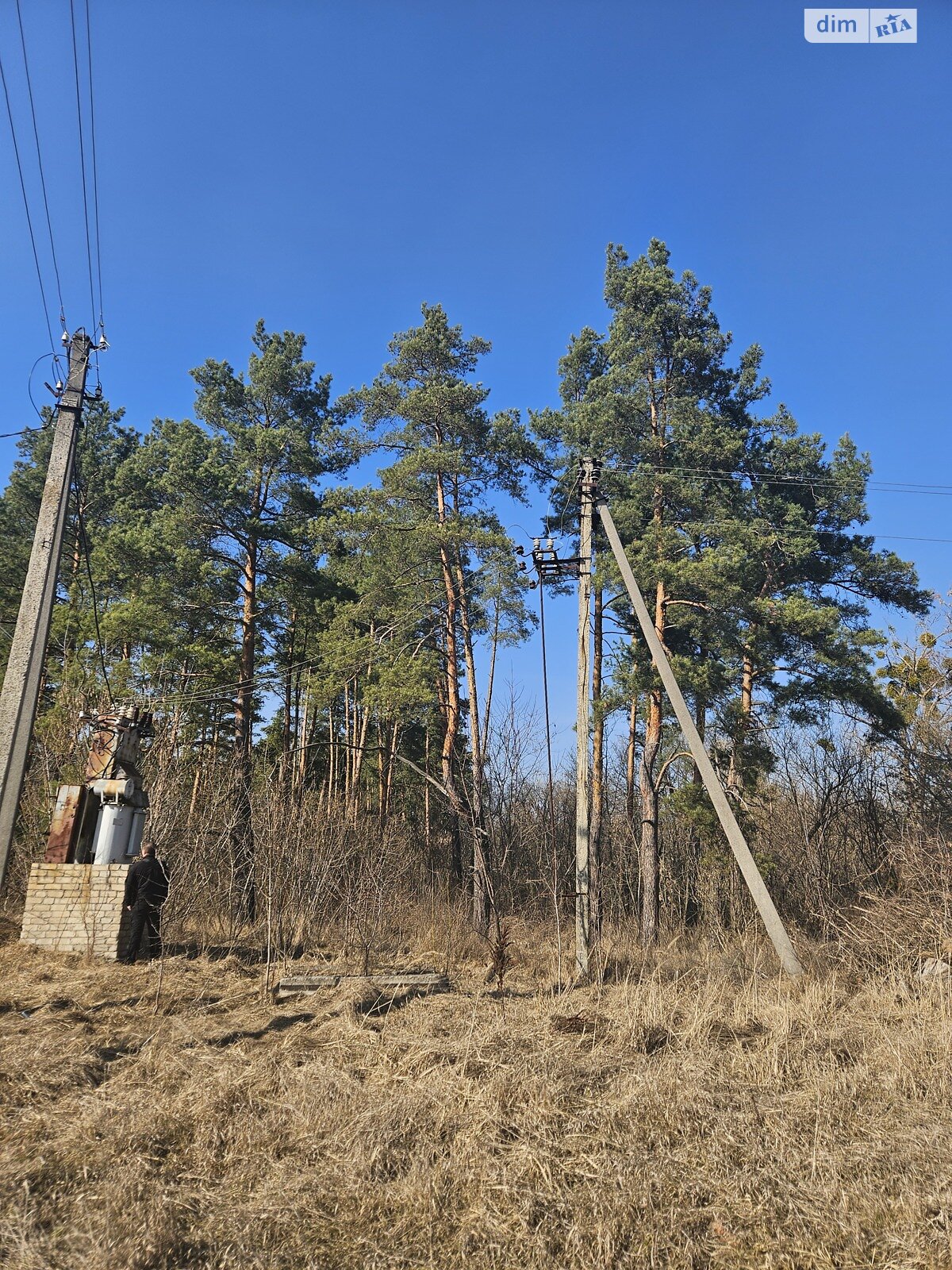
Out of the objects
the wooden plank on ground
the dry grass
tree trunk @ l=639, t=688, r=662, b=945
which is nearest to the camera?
the dry grass

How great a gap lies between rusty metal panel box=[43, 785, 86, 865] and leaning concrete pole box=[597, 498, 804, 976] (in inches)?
339

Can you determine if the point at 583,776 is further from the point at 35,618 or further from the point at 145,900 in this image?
the point at 35,618

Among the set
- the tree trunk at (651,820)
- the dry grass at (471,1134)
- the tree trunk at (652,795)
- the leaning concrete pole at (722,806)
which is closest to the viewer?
the dry grass at (471,1134)

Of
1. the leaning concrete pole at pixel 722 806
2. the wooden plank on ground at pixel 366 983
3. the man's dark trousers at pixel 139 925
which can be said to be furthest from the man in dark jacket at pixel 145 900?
the leaning concrete pole at pixel 722 806

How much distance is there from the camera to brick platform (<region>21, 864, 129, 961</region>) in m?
10.7

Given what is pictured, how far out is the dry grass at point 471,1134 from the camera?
12.9ft

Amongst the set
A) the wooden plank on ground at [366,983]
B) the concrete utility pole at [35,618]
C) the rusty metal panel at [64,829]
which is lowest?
the wooden plank on ground at [366,983]

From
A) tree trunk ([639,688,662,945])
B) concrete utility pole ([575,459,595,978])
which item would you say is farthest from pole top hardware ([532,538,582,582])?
tree trunk ([639,688,662,945])

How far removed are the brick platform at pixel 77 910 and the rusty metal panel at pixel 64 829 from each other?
138mm

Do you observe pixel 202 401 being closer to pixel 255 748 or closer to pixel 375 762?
pixel 255 748

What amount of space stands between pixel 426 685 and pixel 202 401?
34.3 feet

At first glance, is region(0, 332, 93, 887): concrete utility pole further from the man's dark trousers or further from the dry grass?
the man's dark trousers

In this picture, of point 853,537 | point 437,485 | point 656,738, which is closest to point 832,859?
point 656,738

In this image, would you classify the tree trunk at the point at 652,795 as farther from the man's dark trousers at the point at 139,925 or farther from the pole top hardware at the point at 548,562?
the man's dark trousers at the point at 139,925
